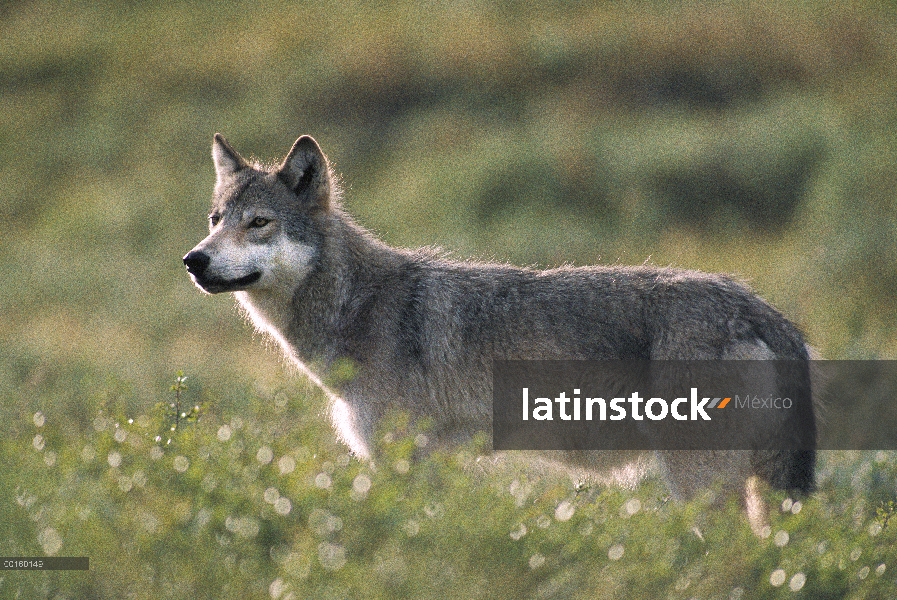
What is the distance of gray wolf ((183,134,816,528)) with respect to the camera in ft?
23.0

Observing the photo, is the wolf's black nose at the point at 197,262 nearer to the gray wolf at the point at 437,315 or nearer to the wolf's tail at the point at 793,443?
the gray wolf at the point at 437,315

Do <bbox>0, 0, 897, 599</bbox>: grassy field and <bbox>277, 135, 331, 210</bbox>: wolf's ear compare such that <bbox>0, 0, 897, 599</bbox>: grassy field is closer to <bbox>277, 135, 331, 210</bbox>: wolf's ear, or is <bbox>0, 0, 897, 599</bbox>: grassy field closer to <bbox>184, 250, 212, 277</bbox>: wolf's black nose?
<bbox>184, 250, 212, 277</bbox>: wolf's black nose

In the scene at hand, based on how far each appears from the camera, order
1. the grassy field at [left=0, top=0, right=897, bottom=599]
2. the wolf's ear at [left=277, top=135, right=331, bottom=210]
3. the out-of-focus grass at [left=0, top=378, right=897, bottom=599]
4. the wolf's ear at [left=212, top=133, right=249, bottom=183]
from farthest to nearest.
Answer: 1. the grassy field at [left=0, top=0, right=897, bottom=599]
2. the wolf's ear at [left=212, top=133, right=249, bottom=183]
3. the wolf's ear at [left=277, top=135, right=331, bottom=210]
4. the out-of-focus grass at [left=0, top=378, right=897, bottom=599]

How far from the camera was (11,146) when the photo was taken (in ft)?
88.7

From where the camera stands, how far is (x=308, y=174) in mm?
7770

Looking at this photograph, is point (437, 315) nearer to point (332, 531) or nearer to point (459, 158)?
point (332, 531)

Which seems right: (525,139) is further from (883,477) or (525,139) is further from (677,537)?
(677,537)

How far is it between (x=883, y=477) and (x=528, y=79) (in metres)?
17.4

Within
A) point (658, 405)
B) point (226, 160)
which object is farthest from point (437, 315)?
point (226, 160)

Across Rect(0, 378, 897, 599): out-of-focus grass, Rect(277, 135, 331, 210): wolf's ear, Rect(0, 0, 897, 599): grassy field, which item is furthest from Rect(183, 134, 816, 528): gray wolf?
Rect(0, 378, 897, 599): out-of-focus grass

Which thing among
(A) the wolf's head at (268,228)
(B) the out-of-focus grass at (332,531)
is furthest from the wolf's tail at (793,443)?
(A) the wolf's head at (268,228)

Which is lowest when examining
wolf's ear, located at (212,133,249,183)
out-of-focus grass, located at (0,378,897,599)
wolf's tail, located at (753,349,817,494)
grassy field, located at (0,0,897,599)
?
grassy field, located at (0,0,897,599)

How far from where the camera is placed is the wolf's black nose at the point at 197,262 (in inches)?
287

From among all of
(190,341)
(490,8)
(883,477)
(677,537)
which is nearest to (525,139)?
(490,8)
